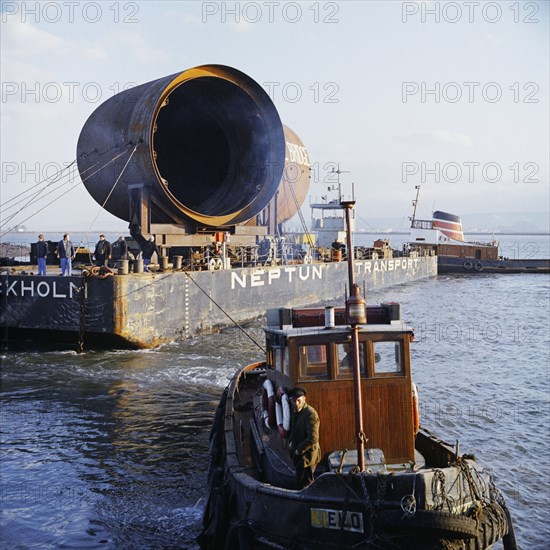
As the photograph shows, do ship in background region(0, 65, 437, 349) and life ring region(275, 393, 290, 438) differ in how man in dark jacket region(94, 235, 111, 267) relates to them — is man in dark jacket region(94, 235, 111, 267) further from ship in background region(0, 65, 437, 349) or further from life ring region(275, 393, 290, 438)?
life ring region(275, 393, 290, 438)

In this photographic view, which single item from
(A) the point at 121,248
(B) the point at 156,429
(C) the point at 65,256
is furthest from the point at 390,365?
(A) the point at 121,248

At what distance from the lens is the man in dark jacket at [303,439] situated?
639cm

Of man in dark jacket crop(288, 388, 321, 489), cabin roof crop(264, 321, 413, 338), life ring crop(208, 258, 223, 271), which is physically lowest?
man in dark jacket crop(288, 388, 321, 489)

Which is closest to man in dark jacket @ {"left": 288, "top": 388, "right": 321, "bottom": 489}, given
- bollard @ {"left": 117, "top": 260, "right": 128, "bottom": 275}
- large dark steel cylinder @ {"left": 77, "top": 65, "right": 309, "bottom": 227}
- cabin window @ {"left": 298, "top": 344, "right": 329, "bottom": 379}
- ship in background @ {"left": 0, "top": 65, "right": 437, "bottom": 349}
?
cabin window @ {"left": 298, "top": 344, "right": 329, "bottom": 379}

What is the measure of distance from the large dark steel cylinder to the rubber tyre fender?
16.9 meters

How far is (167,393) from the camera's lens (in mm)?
14008

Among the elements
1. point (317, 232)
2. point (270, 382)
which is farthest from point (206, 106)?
point (317, 232)

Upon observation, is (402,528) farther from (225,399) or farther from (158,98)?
(158,98)

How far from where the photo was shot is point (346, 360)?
23.1 ft

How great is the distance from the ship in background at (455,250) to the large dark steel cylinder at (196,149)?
3048cm

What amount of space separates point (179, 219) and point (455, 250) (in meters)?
39.3

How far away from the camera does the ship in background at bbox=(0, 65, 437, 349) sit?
17.4 metres

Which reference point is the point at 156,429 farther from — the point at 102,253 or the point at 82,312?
the point at 102,253

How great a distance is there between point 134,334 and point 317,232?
31731 mm
